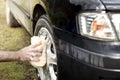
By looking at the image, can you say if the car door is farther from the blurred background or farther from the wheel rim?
the wheel rim

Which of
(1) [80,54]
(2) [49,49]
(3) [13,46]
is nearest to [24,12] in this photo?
(3) [13,46]

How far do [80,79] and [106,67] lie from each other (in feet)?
1.03

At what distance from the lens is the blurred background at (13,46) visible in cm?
442

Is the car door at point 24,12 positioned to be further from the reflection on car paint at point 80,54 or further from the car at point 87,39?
the reflection on car paint at point 80,54

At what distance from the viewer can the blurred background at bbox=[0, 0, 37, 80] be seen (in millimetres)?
4418

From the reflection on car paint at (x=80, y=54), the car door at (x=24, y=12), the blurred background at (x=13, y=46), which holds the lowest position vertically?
the blurred background at (x=13, y=46)

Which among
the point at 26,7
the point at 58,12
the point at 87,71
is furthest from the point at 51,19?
the point at 26,7

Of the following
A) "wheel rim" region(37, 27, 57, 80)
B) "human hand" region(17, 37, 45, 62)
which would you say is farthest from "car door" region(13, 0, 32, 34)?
"human hand" region(17, 37, 45, 62)

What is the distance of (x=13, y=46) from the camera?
17.9 ft

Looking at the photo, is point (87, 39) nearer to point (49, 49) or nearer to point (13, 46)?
point (49, 49)

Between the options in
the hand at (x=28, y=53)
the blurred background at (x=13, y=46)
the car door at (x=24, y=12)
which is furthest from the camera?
the blurred background at (x=13, y=46)

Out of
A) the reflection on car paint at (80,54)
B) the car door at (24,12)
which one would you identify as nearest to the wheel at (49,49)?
the reflection on car paint at (80,54)

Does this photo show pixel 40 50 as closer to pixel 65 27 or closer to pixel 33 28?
pixel 65 27

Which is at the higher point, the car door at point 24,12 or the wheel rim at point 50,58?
the car door at point 24,12
